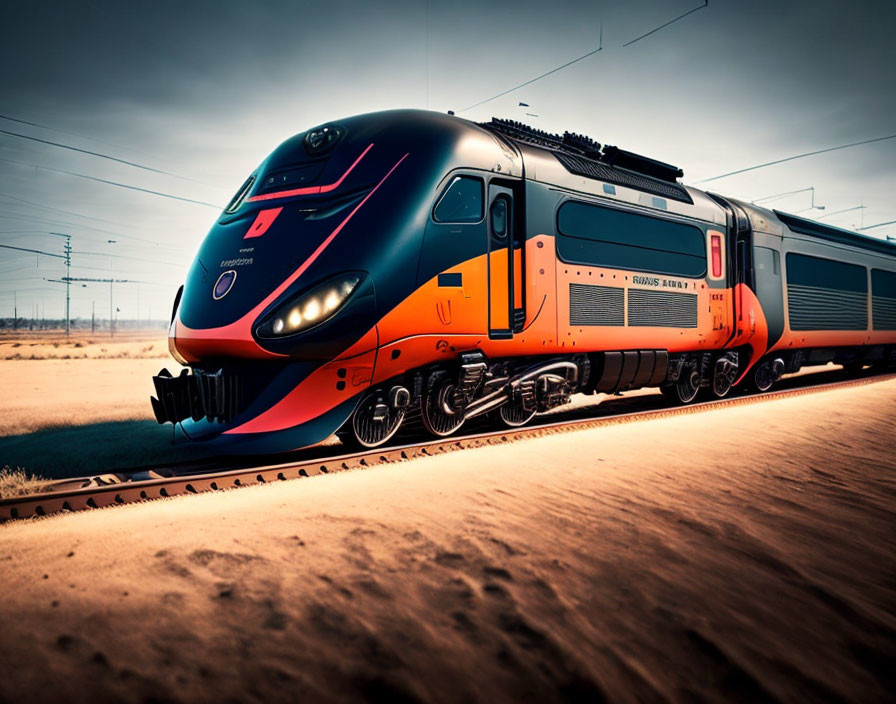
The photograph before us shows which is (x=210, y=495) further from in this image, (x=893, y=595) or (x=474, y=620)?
(x=893, y=595)

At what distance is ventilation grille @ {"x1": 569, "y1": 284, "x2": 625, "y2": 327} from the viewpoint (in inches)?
294

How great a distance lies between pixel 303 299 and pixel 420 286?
1195 millimetres

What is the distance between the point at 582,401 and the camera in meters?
12.3

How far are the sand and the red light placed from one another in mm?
6017

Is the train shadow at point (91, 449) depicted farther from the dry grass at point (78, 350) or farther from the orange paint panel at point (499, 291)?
the dry grass at point (78, 350)

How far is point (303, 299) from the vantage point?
5.28m

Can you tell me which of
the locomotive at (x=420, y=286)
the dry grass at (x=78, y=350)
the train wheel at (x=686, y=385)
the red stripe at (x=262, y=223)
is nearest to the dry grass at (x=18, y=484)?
the locomotive at (x=420, y=286)

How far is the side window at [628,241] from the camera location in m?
7.45

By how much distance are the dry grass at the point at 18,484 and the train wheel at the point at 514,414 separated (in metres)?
4.78

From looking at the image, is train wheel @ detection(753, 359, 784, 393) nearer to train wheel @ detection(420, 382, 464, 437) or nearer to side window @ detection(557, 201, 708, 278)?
side window @ detection(557, 201, 708, 278)

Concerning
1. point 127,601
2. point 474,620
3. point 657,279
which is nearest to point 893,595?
point 474,620

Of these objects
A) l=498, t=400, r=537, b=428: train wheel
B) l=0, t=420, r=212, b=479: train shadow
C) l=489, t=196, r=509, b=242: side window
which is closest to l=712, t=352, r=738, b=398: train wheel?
l=498, t=400, r=537, b=428: train wheel

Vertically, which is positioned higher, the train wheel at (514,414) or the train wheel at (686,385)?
the train wheel at (686,385)

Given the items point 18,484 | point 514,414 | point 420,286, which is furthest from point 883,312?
point 18,484
